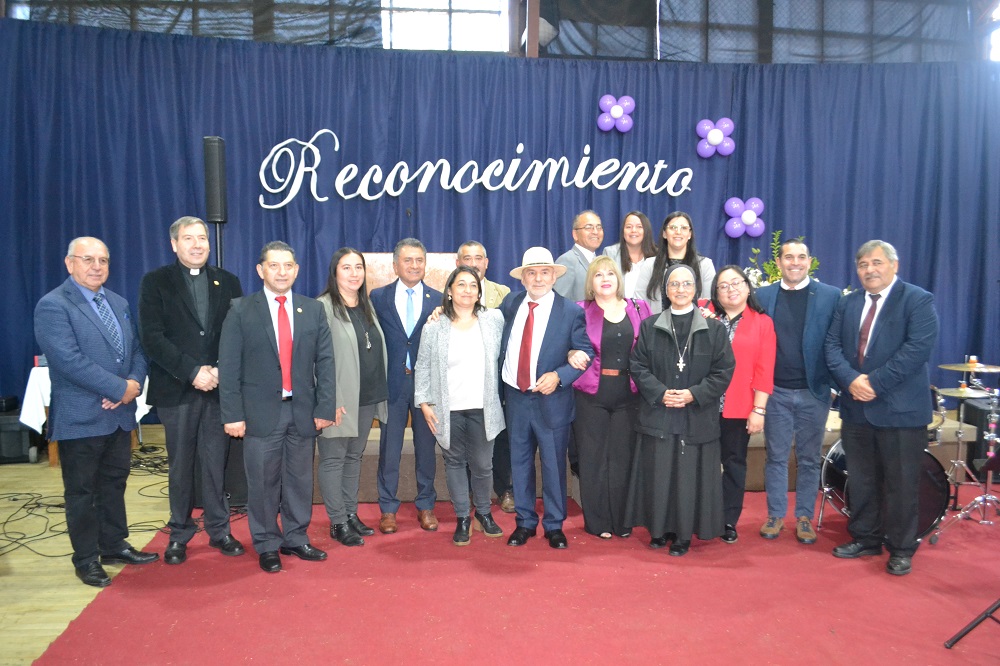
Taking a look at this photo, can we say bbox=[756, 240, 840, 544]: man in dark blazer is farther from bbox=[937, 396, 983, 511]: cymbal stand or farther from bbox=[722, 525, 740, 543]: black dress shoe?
bbox=[937, 396, 983, 511]: cymbal stand

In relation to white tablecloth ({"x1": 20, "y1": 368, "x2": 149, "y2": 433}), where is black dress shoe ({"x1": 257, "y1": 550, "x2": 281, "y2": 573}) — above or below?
below

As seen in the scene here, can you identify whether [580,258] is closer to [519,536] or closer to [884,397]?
[519,536]

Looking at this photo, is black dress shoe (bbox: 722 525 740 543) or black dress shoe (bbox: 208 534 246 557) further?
black dress shoe (bbox: 722 525 740 543)

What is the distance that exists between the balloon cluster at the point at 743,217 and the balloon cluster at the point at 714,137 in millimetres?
563

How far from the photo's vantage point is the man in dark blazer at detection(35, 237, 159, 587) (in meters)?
3.33

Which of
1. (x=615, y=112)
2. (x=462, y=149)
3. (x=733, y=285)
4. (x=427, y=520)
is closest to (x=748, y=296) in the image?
(x=733, y=285)

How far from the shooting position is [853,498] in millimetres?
3850

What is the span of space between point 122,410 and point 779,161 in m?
7.22

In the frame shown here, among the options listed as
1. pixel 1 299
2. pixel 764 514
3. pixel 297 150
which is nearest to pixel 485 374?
pixel 764 514

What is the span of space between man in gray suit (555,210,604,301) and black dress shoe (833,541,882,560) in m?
2.13

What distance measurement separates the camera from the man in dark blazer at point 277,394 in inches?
137

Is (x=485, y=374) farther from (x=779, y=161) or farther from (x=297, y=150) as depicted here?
(x=779, y=161)

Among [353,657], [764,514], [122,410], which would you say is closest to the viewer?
[353,657]

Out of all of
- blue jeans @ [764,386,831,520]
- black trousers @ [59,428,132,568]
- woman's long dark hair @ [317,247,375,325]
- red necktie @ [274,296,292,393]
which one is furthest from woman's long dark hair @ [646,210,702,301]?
black trousers @ [59,428,132,568]
